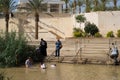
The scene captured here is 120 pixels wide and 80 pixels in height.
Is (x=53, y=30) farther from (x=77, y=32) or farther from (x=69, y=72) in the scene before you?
(x=69, y=72)

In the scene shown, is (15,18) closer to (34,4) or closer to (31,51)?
(34,4)

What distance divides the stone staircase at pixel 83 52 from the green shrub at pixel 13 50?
89.0 inches

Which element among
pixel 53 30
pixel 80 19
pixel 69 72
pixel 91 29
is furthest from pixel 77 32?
pixel 69 72

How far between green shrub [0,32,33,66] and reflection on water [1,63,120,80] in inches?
52.1

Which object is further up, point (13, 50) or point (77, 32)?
point (77, 32)

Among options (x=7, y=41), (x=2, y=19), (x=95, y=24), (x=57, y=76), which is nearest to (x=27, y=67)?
(x=7, y=41)

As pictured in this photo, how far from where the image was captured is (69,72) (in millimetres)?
24688

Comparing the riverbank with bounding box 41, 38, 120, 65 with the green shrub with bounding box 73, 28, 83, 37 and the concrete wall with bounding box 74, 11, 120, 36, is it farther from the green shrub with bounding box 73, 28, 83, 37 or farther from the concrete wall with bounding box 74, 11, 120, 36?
the concrete wall with bounding box 74, 11, 120, 36

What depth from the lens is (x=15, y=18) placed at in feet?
179

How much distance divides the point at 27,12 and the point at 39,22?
1921 mm

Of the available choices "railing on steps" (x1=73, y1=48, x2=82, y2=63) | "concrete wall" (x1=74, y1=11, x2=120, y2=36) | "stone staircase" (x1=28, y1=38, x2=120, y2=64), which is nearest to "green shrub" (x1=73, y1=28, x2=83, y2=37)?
"concrete wall" (x1=74, y1=11, x2=120, y2=36)

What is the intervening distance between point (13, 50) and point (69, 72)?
5.14m

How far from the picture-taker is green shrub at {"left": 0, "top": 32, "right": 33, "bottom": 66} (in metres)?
27.9

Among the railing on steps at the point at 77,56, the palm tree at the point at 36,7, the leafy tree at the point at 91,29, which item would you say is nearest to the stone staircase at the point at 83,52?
the railing on steps at the point at 77,56
